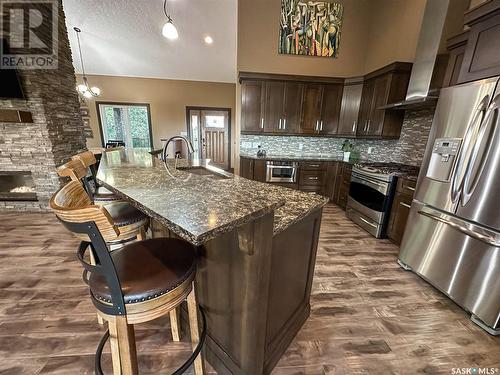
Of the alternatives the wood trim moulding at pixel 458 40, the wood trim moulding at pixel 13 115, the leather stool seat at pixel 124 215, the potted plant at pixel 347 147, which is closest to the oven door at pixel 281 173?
the potted plant at pixel 347 147

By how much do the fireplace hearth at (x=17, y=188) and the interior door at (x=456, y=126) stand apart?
531 cm

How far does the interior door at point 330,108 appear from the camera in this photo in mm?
4020

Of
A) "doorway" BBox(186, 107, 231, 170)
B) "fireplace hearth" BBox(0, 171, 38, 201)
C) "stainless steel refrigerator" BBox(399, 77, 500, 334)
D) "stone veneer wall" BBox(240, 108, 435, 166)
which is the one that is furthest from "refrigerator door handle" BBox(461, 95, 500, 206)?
"doorway" BBox(186, 107, 231, 170)

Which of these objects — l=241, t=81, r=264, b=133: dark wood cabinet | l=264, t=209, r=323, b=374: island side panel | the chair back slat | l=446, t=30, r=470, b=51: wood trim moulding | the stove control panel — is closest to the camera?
the chair back slat

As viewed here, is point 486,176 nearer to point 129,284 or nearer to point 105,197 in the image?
point 129,284

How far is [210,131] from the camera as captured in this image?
23.5 feet

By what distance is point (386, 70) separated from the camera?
3150mm

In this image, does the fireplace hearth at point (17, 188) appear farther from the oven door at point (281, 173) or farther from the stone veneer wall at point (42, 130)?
the oven door at point (281, 173)

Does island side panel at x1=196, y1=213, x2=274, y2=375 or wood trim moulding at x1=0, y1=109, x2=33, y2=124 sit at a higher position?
wood trim moulding at x1=0, y1=109, x2=33, y2=124

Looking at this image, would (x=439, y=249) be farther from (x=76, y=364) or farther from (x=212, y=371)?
(x=76, y=364)

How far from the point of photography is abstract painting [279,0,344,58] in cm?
381

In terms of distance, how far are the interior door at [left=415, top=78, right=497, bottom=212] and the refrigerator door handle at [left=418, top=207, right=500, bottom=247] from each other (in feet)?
0.28

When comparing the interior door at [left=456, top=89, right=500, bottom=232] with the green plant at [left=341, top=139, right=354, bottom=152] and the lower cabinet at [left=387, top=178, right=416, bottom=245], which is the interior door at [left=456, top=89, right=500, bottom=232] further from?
the green plant at [left=341, top=139, right=354, bottom=152]
